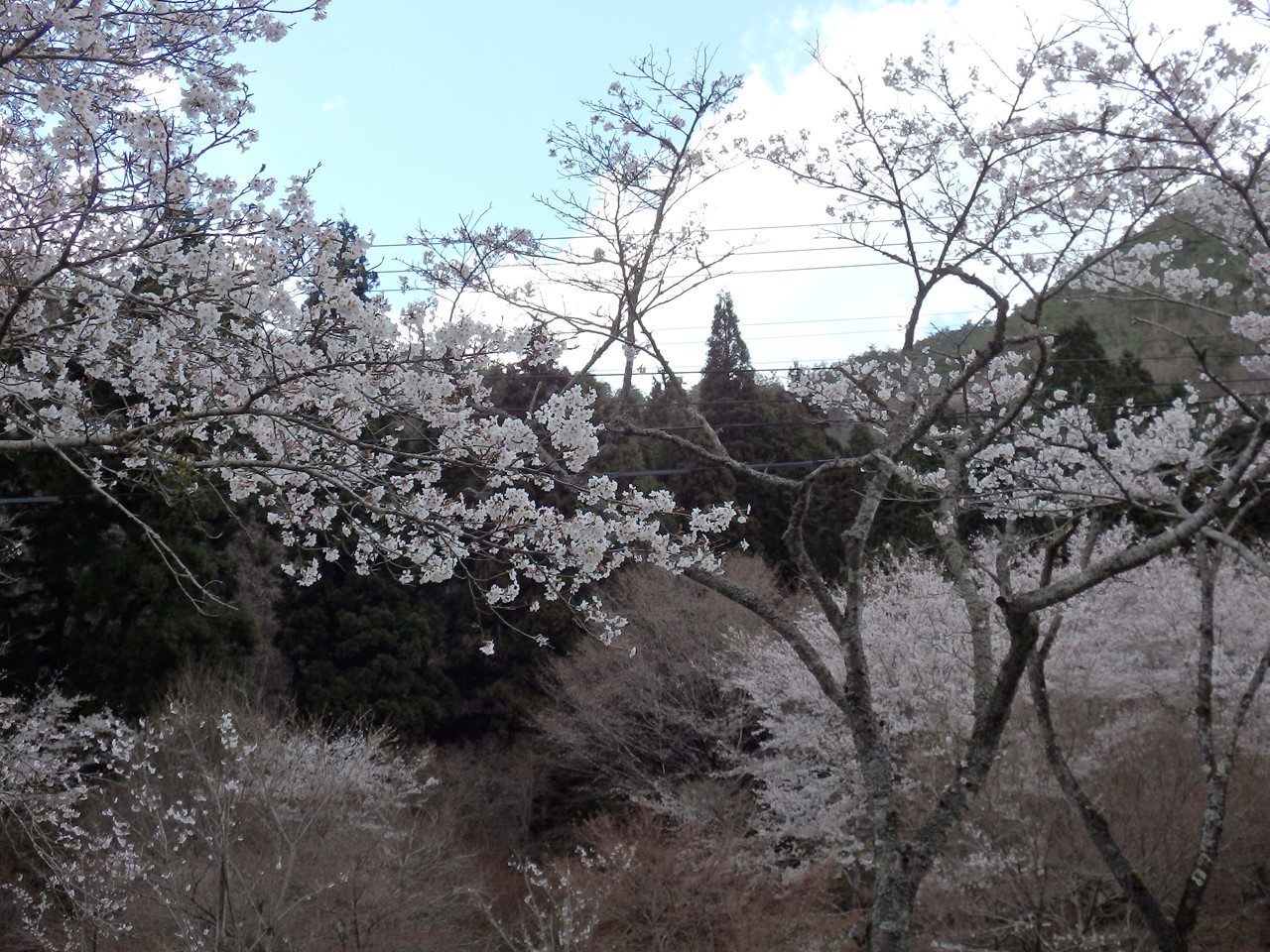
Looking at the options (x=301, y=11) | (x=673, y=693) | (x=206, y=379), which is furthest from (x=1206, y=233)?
(x=673, y=693)

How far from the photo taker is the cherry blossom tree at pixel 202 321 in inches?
115

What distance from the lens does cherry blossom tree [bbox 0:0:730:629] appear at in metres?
2.92

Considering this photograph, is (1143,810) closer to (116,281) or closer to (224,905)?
(224,905)

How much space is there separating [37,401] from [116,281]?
176 cm

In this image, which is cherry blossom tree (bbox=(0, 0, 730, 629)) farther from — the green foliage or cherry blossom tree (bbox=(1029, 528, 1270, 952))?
the green foliage

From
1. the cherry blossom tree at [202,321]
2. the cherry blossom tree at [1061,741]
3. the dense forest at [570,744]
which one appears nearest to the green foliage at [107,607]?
the dense forest at [570,744]

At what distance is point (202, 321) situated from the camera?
10.4 feet

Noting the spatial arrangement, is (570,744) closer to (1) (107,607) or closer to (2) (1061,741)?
(1) (107,607)

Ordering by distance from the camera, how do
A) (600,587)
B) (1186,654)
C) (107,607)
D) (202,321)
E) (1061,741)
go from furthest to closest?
1. (600,587)
2. (107,607)
3. (1186,654)
4. (1061,741)
5. (202,321)

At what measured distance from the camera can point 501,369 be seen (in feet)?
15.5

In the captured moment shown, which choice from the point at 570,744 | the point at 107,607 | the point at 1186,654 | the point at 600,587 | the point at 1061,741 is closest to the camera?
the point at 1061,741

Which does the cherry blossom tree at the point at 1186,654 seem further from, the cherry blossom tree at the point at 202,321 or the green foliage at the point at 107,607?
the green foliage at the point at 107,607

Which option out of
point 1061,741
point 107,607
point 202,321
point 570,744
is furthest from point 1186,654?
point 107,607

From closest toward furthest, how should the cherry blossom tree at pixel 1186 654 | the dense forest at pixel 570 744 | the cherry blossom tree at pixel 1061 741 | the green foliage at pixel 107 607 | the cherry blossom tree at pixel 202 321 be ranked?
the cherry blossom tree at pixel 202 321, the cherry blossom tree at pixel 1061 741, the cherry blossom tree at pixel 1186 654, the dense forest at pixel 570 744, the green foliage at pixel 107 607
